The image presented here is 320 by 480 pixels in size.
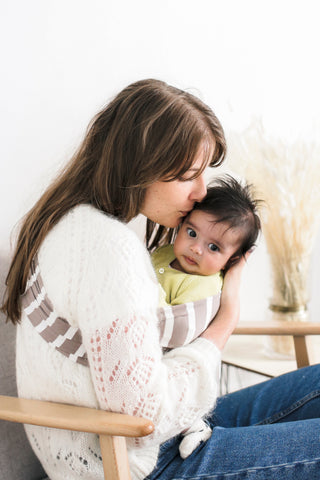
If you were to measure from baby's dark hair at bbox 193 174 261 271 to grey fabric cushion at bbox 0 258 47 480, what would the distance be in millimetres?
600

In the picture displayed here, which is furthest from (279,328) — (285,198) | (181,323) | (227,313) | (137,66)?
(137,66)

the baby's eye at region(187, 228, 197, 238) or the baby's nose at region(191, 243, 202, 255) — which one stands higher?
the baby's eye at region(187, 228, 197, 238)

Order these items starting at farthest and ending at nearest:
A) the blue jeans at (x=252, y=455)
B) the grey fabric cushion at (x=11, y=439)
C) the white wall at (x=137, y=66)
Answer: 1. the white wall at (x=137, y=66)
2. the grey fabric cushion at (x=11, y=439)
3. the blue jeans at (x=252, y=455)

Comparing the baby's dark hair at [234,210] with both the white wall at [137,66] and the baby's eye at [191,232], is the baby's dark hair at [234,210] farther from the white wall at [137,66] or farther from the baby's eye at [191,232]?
the white wall at [137,66]

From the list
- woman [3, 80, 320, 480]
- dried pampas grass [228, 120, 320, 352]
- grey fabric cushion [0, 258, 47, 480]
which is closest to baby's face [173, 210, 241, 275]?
woman [3, 80, 320, 480]

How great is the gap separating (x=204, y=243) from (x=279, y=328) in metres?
0.39

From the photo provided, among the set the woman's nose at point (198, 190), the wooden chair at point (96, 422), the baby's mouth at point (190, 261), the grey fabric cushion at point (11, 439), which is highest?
the woman's nose at point (198, 190)

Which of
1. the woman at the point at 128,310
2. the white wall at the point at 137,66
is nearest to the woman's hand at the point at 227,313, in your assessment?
the woman at the point at 128,310

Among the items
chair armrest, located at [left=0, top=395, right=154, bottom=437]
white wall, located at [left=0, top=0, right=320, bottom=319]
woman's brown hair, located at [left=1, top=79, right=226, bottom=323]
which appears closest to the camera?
chair armrest, located at [left=0, top=395, right=154, bottom=437]

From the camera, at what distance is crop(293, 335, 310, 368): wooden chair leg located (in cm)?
163

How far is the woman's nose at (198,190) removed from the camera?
1.31m

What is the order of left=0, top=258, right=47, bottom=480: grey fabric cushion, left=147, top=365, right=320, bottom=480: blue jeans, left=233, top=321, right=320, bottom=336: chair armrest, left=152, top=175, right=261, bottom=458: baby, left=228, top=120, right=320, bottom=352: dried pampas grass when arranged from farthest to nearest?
1. left=228, top=120, right=320, bottom=352: dried pampas grass
2. left=233, top=321, right=320, bottom=336: chair armrest
3. left=152, top=175, right=261, bottom=458: baby
4. left=0, top=258, right=47, bottom=480: grey fabric cushion
5. left=147, top=365, right=320, bottom=480: blue jeans

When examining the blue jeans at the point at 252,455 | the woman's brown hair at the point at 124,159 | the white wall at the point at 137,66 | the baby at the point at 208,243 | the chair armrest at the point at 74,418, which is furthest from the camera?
the white wall at the point at 137,66

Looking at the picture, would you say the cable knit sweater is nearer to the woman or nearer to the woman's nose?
the woman
